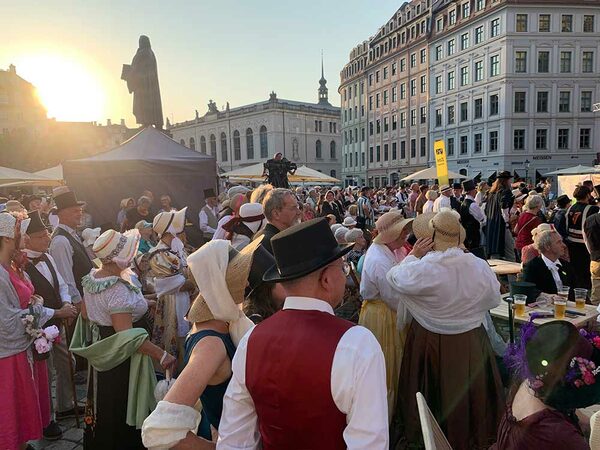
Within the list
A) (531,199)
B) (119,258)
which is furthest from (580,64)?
(119,258)

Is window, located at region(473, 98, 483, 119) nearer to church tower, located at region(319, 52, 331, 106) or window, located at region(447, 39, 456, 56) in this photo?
window, located at region(447, 39, 456, 56)

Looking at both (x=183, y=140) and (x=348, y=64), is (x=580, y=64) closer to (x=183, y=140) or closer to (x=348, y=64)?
(x=348, y=64)

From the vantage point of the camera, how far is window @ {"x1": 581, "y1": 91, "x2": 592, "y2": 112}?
3962cm

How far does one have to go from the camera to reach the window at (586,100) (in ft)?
130

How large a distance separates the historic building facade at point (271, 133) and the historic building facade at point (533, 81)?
34582mm

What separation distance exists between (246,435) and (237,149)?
252ft

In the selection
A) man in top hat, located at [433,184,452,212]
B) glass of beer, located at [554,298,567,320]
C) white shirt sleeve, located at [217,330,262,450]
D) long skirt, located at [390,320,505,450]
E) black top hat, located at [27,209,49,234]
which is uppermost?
black top hat, located at [27,209,49,234]

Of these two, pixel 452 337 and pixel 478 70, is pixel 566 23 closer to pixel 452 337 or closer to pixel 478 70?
pixel 478 70

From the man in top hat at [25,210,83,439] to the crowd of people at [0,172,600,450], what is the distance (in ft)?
0.05

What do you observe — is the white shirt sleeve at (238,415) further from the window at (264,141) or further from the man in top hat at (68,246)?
the window at (264,141)

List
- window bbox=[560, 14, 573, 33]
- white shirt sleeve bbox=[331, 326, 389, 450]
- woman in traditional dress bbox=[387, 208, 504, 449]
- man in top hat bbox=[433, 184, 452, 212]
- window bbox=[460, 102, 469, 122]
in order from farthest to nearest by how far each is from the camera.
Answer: window bbox=[460, 102, 469, 122], window bbox=[560, 14, 573, 33], man in top hat bbox=[433, 184, 452, 212], woman in traditional dress bbox=[387, 208, 504, 449], white shirt sleeve bbox=[331, 326, 389, 450]

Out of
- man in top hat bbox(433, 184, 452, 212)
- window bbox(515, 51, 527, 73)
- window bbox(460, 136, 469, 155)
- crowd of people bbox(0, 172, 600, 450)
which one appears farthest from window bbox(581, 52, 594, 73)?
crowd of people bbox(0, 172, 600, 450)

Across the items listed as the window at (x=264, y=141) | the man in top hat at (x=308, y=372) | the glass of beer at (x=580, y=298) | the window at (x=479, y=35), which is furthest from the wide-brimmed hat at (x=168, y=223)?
the window at (x=264, y=141)

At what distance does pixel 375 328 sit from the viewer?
12.1 feet
